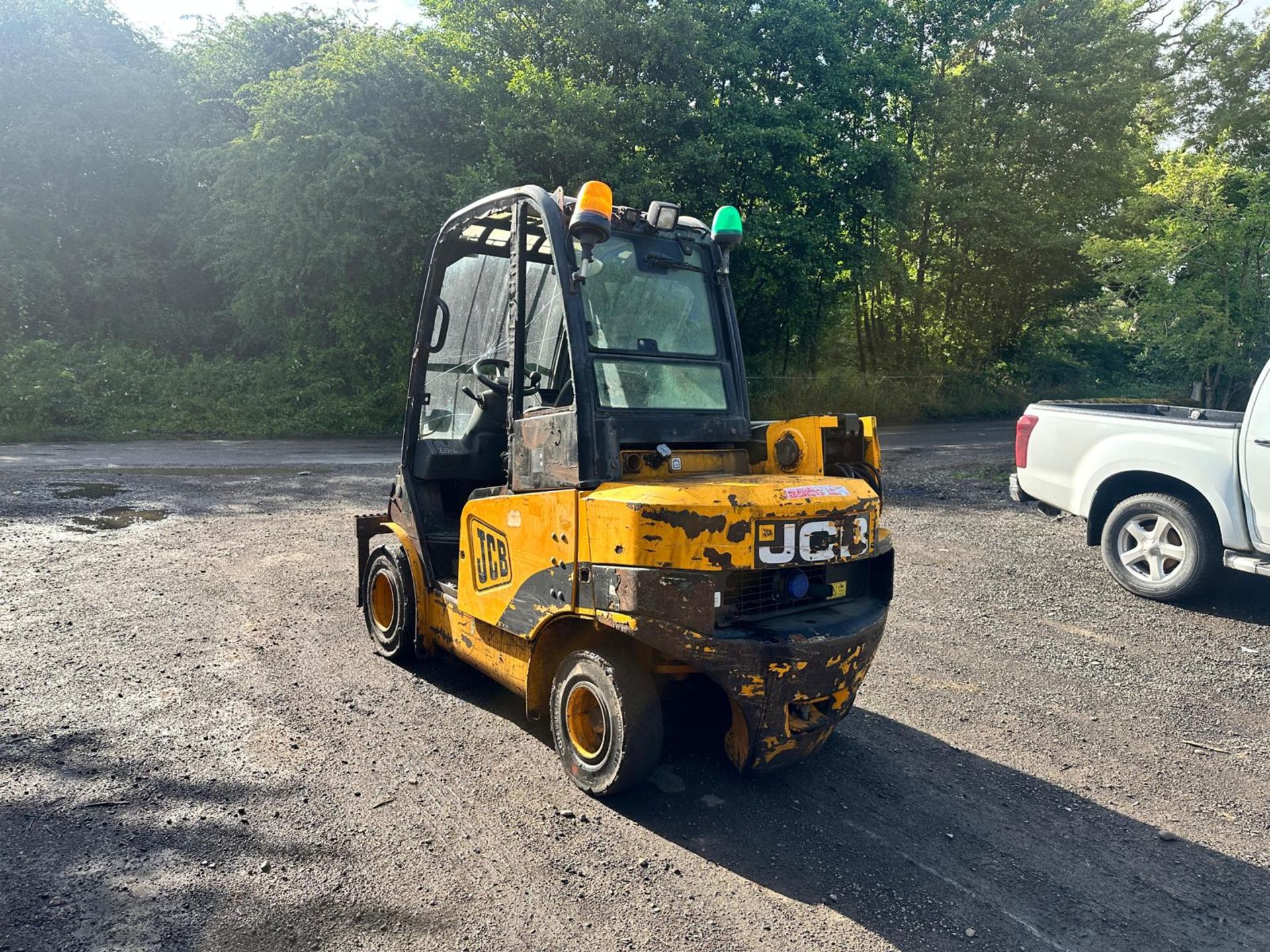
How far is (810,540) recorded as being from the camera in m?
3.36

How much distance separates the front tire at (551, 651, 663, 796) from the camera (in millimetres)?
3367

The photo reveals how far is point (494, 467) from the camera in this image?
4844 millimetres

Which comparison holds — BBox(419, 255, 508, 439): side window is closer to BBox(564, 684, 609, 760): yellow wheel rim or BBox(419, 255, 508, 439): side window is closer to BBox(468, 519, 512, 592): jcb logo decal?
BBox(468, 519, 512, 592): jcb logo decal

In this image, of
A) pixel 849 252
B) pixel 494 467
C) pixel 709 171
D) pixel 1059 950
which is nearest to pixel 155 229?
pixel 709 171

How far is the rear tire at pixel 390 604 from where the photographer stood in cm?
493

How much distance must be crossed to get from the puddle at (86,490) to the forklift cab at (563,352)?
7.71 metres

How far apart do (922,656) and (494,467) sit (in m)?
3.05

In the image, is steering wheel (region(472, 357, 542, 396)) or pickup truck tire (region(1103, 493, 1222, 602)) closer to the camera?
steering wheel (region(472, 357, 542, 396))

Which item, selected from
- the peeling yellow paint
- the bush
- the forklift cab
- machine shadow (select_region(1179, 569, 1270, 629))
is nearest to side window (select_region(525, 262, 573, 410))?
the forklift cab

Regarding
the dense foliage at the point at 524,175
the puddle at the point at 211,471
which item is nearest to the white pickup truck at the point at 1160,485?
the puddle at the point at 211,471

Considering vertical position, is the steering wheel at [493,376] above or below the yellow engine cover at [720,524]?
above

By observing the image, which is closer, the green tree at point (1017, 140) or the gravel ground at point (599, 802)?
the gravel ground at point (599, 802)

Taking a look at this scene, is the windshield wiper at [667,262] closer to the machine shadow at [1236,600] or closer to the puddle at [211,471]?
the machine shadow at [1236,600]

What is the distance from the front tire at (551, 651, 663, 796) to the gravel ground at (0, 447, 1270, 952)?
0.17m
